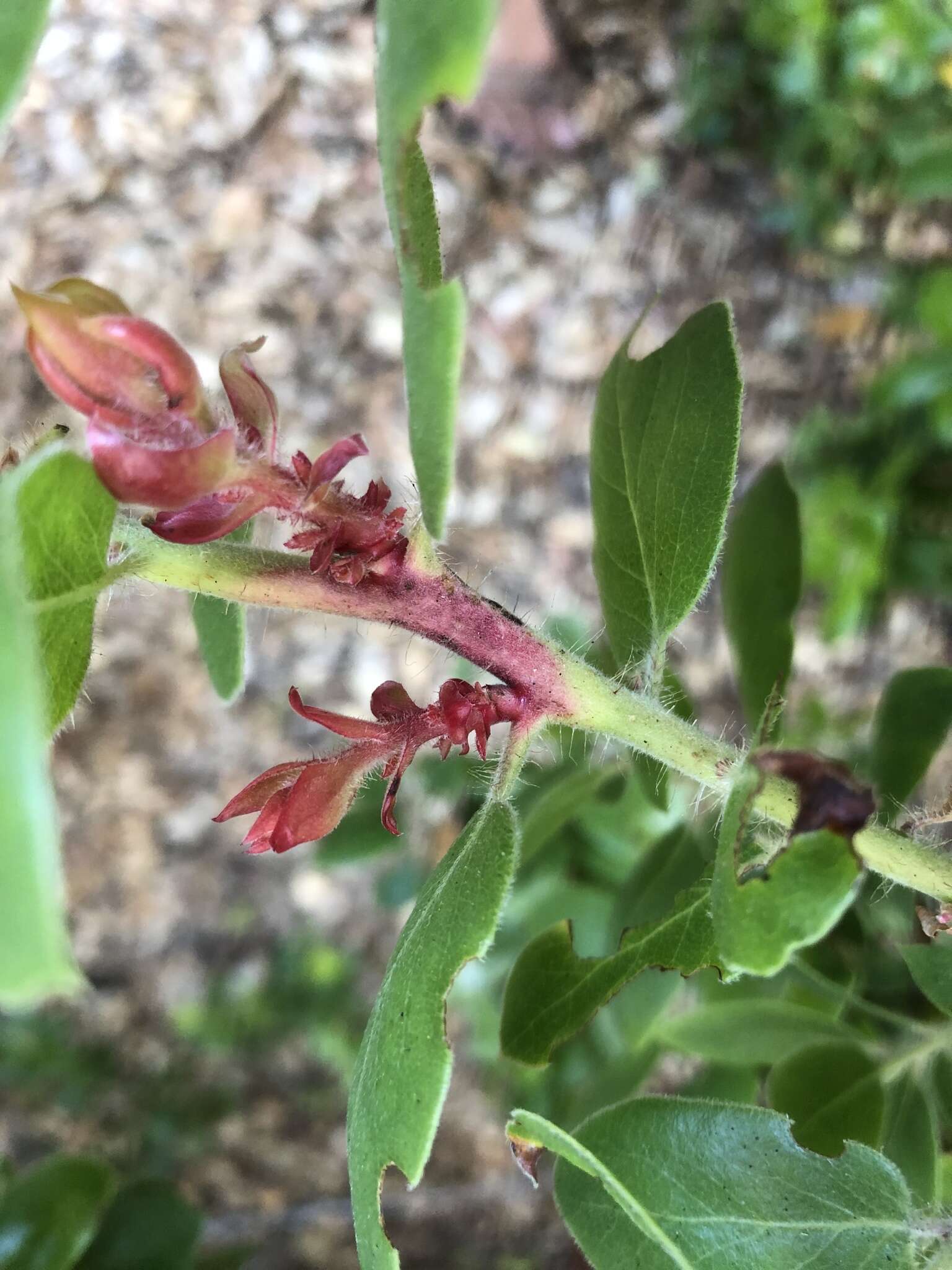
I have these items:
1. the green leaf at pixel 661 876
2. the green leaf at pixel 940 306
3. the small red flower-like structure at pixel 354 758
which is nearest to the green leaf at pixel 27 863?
the small red flower-like structure at pixel 354 758

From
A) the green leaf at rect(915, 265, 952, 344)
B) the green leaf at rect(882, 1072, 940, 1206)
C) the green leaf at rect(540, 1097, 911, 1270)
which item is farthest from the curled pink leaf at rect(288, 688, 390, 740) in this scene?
the green leaf at rect(915, 265, 952, 344)

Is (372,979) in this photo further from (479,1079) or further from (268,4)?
(268,4)

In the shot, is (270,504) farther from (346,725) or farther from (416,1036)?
(416,1036)

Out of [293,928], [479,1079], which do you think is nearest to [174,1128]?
[293,928]

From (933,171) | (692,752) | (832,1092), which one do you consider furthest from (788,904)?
(933,171)

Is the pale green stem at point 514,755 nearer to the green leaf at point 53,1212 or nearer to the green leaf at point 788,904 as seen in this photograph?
the green leaf at point 788,904
